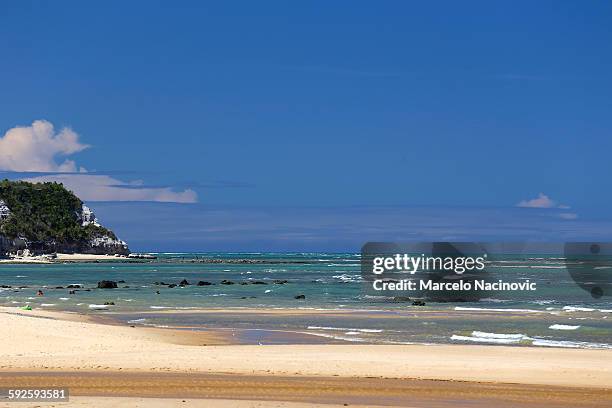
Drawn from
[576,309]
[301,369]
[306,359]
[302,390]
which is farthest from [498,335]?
[576,309]

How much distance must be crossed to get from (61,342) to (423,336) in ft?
46.0

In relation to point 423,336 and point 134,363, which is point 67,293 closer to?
point 423,336

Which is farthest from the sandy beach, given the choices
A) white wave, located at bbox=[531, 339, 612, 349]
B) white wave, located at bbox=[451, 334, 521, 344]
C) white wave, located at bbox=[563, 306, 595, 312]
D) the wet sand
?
white wave, located at bbox=[563, 306, 595, 312]

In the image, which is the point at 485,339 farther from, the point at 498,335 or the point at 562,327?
the point at 562,327

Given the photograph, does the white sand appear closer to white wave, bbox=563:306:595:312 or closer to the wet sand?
the wet sand

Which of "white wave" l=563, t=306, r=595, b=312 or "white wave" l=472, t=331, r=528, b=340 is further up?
"white wave" l=563, t=306, r=595, b=312

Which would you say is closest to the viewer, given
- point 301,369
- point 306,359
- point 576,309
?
point 301,369

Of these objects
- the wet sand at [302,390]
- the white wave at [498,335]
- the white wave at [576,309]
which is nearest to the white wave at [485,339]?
the white wave at [498,335]

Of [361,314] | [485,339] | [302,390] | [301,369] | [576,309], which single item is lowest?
[302,390]

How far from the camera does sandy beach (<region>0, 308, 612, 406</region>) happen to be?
711 inches

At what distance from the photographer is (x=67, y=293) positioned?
68.3 metres

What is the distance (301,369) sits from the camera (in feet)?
70.6

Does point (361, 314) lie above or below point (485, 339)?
above

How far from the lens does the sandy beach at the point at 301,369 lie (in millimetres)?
18061
